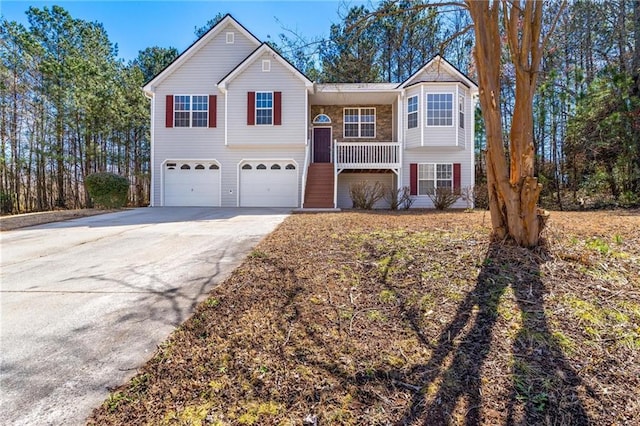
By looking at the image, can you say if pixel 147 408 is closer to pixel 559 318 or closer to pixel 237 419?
pixel 237 419

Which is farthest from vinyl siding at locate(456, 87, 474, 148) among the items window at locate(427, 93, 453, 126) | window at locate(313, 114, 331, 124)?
window at locate(313, 114, 331, 124)

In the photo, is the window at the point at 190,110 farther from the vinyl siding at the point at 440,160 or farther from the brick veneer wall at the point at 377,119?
the vinyl siding at the point at 440,160

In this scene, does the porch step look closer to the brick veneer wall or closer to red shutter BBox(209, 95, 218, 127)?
the brick veneer wall

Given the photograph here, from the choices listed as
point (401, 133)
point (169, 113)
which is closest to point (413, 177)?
point (401, 133)

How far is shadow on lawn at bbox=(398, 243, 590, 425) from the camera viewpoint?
1847 millimetres

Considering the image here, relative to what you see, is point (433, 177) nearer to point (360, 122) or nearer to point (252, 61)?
point (360, 122)

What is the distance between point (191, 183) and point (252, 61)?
236 inches

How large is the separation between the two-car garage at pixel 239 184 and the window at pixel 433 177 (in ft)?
18.5

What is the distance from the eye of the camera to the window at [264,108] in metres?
14.1

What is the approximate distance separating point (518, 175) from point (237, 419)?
410 centimetres

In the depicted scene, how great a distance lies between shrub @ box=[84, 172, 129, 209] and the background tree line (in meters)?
7.18

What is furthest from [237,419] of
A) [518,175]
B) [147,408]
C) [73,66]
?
[73,66]

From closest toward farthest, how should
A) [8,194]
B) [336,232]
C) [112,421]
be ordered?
[112,421] < [336,232] < [8,194]

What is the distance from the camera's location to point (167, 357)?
2.31m
